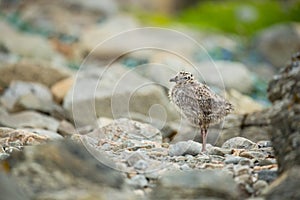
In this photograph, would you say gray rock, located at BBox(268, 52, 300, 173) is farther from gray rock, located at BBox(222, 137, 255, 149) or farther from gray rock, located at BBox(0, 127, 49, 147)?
gray rock, located at BBox(0, 127, 49, 147)

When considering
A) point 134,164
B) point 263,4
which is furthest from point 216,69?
point 263,4

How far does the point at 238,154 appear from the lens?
695 centimetres

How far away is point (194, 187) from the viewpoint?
5582 mm

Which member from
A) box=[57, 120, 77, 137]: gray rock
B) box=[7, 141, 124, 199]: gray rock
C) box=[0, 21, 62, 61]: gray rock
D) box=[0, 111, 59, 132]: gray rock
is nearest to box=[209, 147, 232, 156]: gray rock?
box=[7, 141, 124, 199]: gray rock

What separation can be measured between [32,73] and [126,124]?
227 inches

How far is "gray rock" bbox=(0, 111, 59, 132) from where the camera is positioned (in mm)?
10203

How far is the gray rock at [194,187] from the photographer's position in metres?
5.57

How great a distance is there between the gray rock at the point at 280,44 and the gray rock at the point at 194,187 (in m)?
13.5

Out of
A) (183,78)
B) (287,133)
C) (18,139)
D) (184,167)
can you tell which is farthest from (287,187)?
(18,139)

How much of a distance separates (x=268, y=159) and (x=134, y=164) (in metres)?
1.26

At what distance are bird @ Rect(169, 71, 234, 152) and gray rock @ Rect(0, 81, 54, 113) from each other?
455 centimetres

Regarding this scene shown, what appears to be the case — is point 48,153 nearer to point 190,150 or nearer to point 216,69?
point 190,150

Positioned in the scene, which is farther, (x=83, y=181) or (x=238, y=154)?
(x=238, y=154)

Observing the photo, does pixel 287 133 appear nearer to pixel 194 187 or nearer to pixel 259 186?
pixel 259 186
